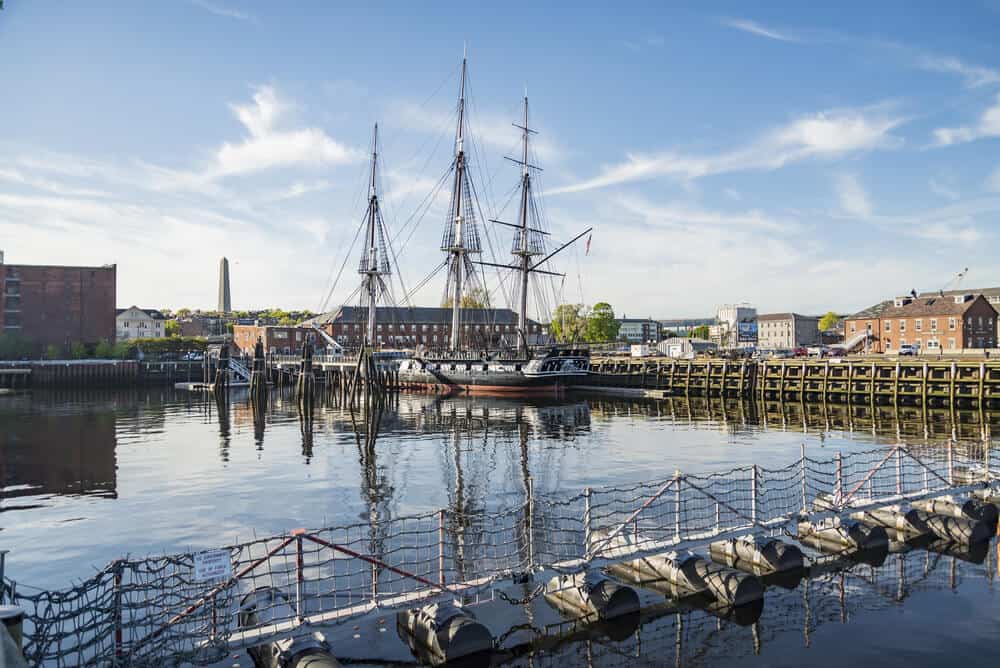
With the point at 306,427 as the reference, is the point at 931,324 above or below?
above

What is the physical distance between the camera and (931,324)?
273 ft

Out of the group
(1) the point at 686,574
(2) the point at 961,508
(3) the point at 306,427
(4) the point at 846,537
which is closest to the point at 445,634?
(1) the point at 686,574

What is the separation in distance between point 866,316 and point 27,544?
9877 cm

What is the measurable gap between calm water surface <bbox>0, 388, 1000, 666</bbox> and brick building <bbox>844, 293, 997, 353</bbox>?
3908 centimetres

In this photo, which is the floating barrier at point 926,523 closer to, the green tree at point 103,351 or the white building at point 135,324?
the green tree at point 103,351

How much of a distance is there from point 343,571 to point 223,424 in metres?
33.8

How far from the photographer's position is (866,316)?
3674 inches

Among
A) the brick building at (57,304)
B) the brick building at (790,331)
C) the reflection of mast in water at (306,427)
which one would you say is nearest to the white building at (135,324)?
the brick building at (57,304)

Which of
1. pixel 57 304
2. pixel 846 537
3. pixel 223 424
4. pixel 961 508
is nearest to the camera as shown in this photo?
pixel 846 537

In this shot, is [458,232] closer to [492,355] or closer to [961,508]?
[492,355]

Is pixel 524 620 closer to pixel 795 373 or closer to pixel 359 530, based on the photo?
pixel 359 530

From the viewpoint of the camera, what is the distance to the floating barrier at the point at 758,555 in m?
13.9

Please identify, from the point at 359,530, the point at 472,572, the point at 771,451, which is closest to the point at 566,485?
the point at 359,530

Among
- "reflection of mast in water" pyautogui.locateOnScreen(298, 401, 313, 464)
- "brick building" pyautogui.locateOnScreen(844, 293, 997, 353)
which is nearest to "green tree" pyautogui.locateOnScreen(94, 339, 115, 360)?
"reflection of mast in water" pyautogui.locateOnScreen(298, 401, 313, 464)
